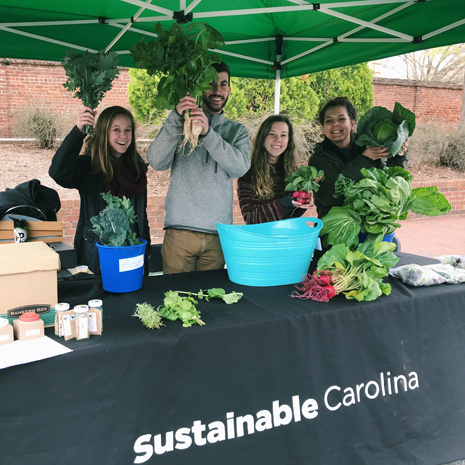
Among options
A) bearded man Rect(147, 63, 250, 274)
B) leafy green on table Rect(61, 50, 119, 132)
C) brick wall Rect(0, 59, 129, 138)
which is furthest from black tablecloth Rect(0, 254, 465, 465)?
brick wall Rect(0, 59, 129, 138)

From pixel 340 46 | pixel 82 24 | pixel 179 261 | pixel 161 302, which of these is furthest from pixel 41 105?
pixel 161 302

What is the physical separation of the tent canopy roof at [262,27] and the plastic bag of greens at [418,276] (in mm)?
1984

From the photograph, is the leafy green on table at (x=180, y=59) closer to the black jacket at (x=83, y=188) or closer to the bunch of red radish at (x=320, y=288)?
the black jacket at (x=83, y=188)

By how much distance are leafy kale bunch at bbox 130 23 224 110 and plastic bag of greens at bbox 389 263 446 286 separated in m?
1.37

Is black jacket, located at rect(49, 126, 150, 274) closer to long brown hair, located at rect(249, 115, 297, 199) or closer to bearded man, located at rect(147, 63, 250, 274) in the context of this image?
bearded man, located at rect(147, 63, 250, 274)

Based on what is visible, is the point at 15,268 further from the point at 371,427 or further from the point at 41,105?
the point at 41,105

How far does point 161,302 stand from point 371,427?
1.07m

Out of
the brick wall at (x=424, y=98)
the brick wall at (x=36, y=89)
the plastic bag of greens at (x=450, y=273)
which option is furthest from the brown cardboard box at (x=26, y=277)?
the brick wall at (x=424, y=98)

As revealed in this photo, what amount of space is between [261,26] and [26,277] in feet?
10.9

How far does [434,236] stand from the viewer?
8.29 m

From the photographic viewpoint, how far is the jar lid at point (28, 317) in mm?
1515

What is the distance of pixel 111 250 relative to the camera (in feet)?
6.23

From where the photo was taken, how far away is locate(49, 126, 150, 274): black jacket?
249 cm

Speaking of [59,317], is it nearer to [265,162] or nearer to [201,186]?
[201,186]
